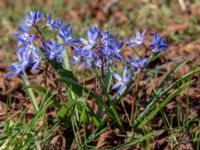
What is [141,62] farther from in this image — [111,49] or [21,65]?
[21,65]

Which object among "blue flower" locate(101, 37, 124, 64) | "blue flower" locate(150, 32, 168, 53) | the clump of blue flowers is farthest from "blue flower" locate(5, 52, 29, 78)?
"blue flower" locate(150, 32, 168, 53)

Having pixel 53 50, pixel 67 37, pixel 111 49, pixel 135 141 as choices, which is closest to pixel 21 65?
pixel 53 50

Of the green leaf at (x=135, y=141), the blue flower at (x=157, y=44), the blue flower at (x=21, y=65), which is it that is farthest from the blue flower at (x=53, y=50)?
the green leaf at (x=135, y=141)

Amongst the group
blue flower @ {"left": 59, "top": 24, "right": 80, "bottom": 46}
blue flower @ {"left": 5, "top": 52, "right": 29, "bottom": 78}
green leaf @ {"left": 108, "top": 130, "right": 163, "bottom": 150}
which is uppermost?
blue flower @ {"left": 59, "top": 24, "right": 80, "bottom": 46}

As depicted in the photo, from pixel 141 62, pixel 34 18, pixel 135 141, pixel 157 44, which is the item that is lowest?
pixel 135 141

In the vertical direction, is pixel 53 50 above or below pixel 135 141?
above

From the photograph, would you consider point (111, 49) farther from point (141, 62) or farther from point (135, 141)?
point (135, 141)

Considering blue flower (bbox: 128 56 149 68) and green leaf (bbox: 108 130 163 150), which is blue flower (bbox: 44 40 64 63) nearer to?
blue flower (bbox: 128 56 149 68)

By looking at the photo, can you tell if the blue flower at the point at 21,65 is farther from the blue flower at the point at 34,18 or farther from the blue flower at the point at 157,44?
the blue flower at the point at 157,44

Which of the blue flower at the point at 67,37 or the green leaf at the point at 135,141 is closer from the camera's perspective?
the green leaf at the point at 135,141

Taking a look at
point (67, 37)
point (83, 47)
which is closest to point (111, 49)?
point (83, 47)

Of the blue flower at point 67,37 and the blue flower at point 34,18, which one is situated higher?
the blue flower at point 34,18

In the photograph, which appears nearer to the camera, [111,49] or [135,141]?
[135,141]
